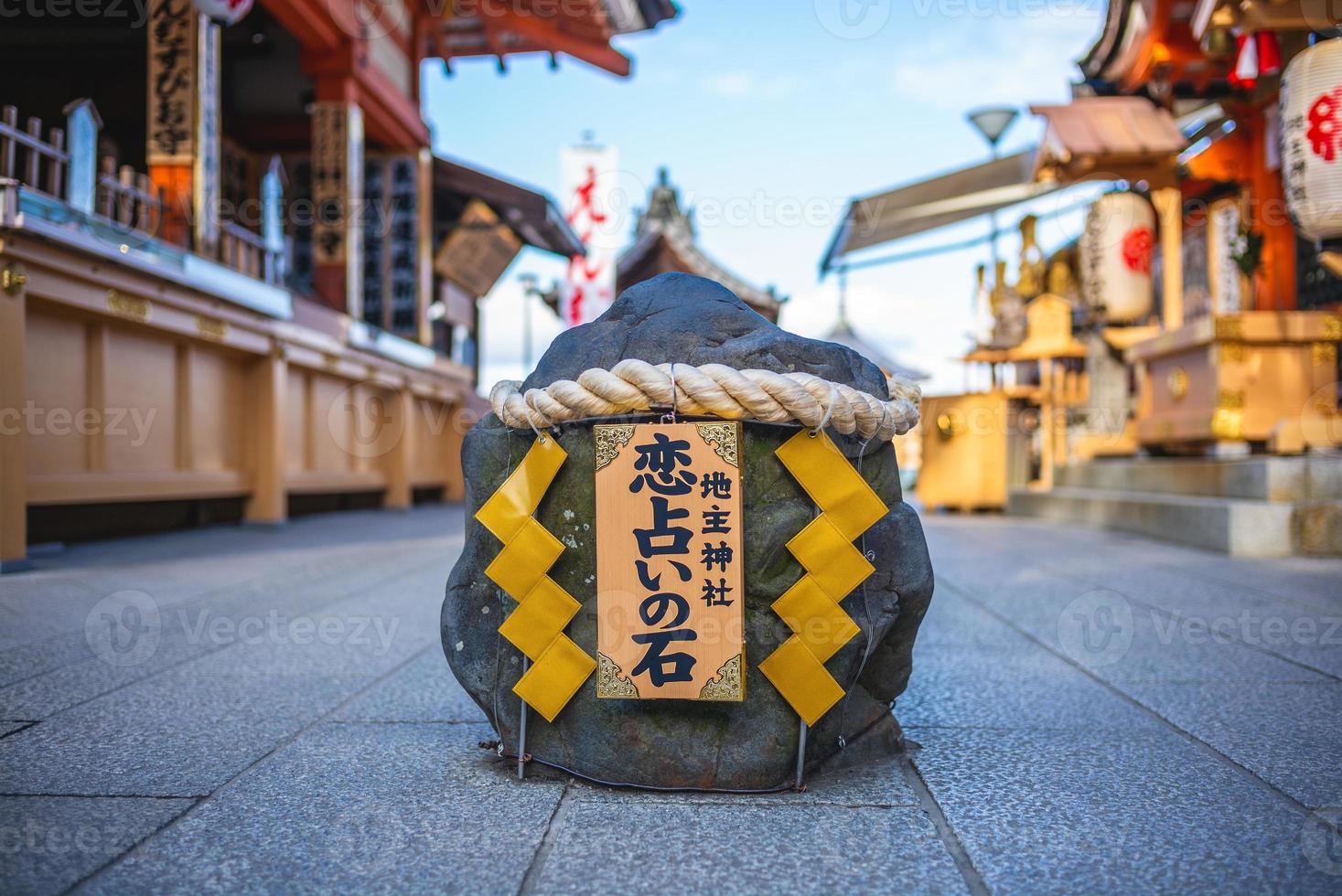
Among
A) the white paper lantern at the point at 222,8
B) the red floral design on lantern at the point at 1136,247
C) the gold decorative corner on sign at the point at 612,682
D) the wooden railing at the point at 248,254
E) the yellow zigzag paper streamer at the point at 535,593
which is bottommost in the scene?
the gold decorative corner on sign at the point at 612,682

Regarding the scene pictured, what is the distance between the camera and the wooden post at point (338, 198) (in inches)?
368

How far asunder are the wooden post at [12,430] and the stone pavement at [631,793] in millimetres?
828

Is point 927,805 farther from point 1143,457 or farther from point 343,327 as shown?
point 343,327

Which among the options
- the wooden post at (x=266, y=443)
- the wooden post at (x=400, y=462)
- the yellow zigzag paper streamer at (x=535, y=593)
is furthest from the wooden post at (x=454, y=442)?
the yellow zigzag paper streamer at (x=535, y=593)

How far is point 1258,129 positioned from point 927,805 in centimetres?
873

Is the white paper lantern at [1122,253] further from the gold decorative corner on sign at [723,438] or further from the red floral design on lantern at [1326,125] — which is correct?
the gold decorative corner on sign at [723,438]

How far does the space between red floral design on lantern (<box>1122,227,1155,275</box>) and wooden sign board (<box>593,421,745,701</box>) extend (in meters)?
7.94

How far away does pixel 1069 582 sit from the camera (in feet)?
14.9

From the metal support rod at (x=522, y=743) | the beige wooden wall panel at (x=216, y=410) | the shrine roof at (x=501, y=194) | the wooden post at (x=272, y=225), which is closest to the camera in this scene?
the metal support rod at (x=522, y=743)

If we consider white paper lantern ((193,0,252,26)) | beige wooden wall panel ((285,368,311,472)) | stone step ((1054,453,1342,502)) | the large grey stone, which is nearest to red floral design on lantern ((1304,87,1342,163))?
stone step ((1054,453,1342,502))

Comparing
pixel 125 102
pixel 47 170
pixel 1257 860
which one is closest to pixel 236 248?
pixel 47 170

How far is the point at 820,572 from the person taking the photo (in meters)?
1.71

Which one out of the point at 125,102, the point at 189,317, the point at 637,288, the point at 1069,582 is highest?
the point at 125,102

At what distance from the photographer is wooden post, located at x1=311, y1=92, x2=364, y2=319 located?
9336mm
